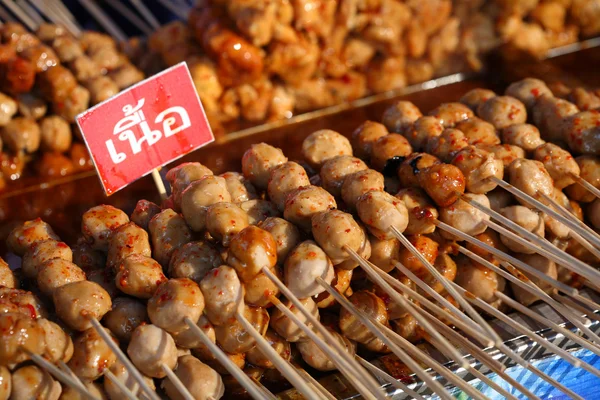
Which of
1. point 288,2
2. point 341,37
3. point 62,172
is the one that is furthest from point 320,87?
point 62,172

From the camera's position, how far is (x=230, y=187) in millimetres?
2875

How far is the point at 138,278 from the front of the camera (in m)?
2.41

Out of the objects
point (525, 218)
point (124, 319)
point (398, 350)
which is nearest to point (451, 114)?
point (525, 218)

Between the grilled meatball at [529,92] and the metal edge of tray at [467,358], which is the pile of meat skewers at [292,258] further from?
the grilled meatball at [529,92]

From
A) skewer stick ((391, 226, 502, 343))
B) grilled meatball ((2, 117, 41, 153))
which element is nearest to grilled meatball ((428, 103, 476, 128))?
skewer stick ((391, 226, 502, 343))

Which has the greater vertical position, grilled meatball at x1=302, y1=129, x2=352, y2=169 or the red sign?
the red sign

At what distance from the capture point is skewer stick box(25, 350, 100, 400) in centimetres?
204

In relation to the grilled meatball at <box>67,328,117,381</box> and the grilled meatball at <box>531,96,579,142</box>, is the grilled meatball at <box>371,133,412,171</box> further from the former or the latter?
the grilled meatball at <box>67,328,117,381</box>

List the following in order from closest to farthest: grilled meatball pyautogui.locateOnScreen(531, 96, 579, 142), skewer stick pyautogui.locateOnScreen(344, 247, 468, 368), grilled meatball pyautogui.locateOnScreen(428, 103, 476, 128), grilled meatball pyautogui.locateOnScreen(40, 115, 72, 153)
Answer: skewer stick pyautogui.locateOnScreen(344, 247, 468, 368) → grilled meatball pyautogui.locateOnScreen(531, 96, 579, 142) → grilled meatball pyautogui.locateOnScreen(428, 103, 476, 128) → grilled meatball pyautogui.locateOnScreen(40, 115, 72, 153)

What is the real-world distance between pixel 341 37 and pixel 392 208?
9.11 ft

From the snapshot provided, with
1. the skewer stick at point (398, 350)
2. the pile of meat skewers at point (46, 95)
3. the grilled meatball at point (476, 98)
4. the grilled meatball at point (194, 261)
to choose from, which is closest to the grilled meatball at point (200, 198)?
the grilled meatball at point (194, 261)

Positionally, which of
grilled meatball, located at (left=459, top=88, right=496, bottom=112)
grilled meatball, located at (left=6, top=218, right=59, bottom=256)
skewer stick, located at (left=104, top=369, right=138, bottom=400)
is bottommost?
skewer stick, located at (left=104, top=369, right=138, bottom=400)

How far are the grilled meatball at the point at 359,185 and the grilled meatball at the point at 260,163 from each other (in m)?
0.36

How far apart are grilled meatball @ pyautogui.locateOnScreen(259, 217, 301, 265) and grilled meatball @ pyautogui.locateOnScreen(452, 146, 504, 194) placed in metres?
0.73
